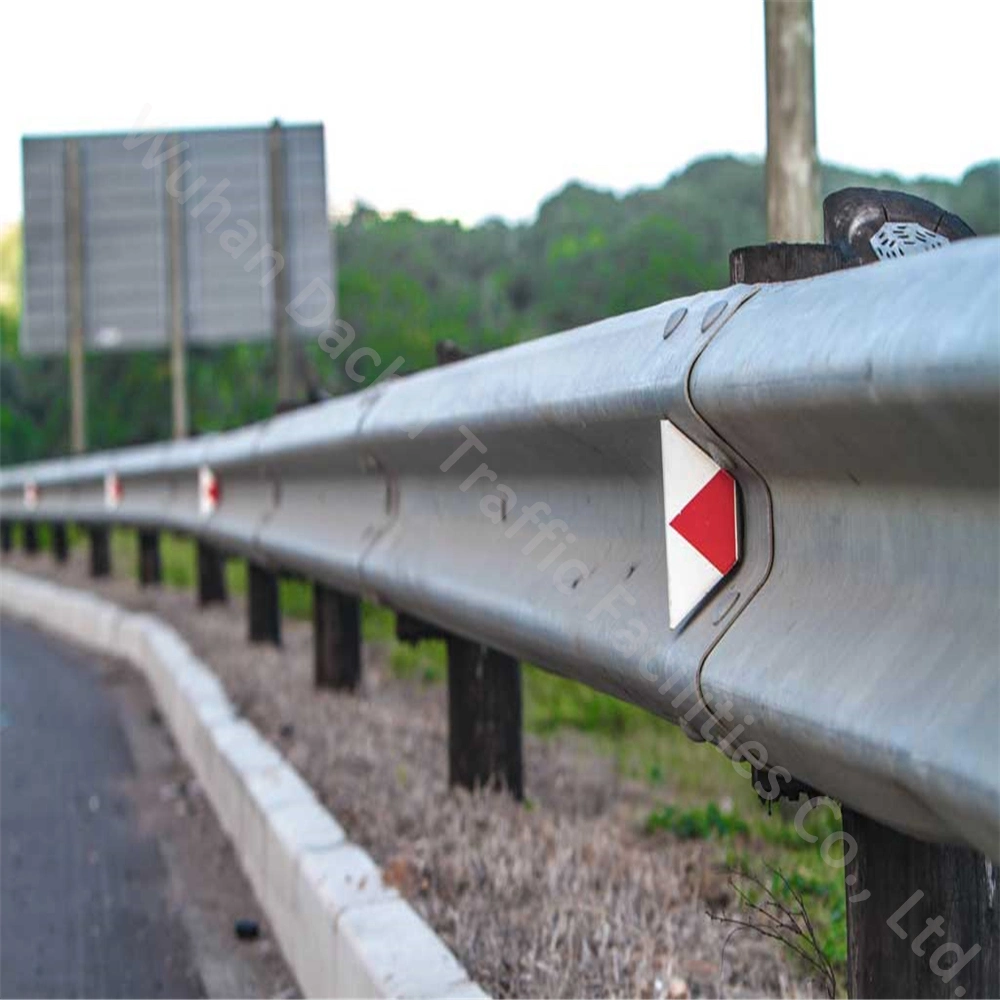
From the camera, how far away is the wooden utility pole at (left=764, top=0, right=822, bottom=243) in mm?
5531

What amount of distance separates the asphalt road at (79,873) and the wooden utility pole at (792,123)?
9.07ft

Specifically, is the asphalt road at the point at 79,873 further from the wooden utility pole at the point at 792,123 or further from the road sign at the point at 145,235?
the road sign at the point at 145,235

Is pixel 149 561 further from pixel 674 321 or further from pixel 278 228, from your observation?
pixel 674 321

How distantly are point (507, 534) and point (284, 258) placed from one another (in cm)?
1098

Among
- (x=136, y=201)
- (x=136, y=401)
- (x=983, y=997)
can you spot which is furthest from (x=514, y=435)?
(x=136, y=401)

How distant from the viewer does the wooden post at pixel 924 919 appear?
1.99m

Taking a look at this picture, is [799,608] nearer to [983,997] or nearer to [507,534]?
[983,997]

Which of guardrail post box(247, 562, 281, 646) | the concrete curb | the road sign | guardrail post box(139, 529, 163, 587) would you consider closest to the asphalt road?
the concrete curb

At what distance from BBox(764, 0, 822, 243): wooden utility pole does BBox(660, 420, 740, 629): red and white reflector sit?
11.2 feet

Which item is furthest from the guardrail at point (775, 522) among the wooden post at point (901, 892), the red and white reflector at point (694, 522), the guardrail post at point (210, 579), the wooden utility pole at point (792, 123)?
the guardrail post at point (210, 579)

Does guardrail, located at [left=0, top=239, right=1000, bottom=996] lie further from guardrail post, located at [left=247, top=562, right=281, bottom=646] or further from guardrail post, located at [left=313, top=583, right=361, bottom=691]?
guardrail post, located at [left=247, top=562, right=281, bottom=646]

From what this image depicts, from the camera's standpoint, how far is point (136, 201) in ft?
58.9

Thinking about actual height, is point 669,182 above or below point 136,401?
above

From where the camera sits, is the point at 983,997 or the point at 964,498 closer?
the point at 964,498
